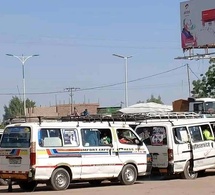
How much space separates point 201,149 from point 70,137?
17.7 feet

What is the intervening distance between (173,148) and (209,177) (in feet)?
7.37

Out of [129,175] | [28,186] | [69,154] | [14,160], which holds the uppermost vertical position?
[69,154]

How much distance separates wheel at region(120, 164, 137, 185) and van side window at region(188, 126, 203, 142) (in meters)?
2.80

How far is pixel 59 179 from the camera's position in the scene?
16859mm

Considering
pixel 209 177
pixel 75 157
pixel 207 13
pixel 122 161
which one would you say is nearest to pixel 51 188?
pixel 75 157

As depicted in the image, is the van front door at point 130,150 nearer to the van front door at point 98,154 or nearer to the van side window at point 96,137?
the van front door at point 98,154

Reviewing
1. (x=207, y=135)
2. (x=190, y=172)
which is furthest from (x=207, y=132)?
(x=190, y=172)

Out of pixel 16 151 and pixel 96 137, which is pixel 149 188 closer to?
pixel 96 137

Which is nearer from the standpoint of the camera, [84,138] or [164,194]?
[164,194]

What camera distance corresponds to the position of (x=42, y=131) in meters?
16.7

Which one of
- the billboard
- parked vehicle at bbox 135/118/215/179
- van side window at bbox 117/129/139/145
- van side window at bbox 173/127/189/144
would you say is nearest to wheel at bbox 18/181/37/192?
van side window at bbox 117/129/139/145

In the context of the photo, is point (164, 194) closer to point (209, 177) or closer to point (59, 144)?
point (59, 144)

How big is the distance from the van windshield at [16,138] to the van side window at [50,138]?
14.6 inches

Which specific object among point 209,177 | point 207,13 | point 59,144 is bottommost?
point 209,177
